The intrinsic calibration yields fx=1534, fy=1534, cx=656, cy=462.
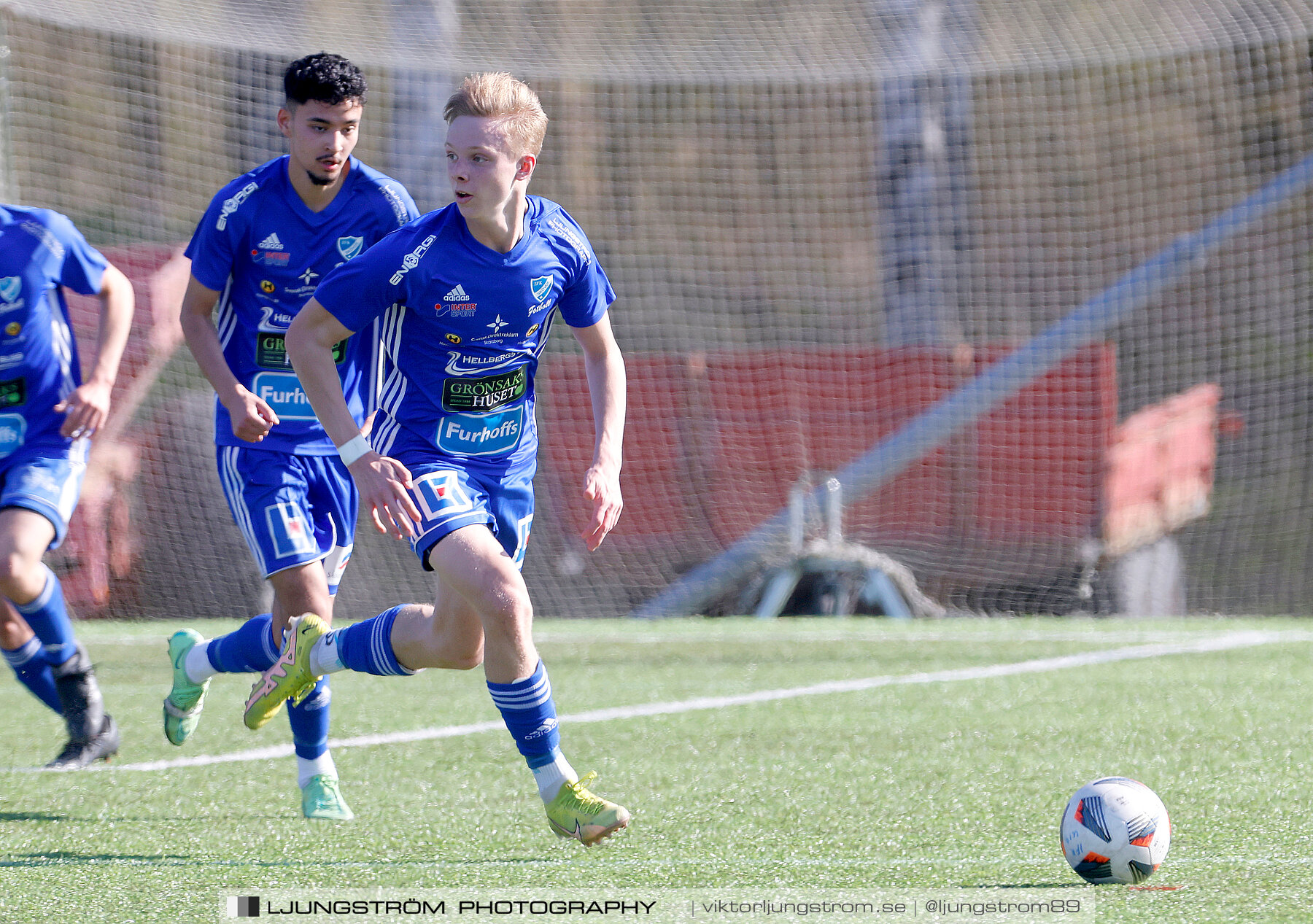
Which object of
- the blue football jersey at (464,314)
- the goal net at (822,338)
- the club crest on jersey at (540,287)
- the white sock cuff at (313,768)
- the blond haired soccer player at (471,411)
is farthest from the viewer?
the goal net at (822,338)

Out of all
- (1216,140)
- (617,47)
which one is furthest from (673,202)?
(1216,140)

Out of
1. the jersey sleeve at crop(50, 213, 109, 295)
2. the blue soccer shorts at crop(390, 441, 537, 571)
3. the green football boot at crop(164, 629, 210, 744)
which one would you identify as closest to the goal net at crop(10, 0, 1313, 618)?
the jersey sleeve at crop(50, 213, 109, 295)

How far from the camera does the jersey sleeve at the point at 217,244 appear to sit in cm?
409

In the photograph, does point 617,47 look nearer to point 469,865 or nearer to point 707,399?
point 707,399

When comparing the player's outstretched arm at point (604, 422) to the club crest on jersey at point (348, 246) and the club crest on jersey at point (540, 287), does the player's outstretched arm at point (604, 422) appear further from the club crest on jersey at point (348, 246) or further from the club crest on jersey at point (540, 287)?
the club crest on jersey at point (348, 246)

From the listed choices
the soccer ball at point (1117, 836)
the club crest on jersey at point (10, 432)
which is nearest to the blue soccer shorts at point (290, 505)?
the club crest on jersey at point (10, 432)

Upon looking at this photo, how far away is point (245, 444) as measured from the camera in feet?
13.6

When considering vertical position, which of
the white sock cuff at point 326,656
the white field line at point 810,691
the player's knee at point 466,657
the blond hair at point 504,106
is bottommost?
the white field line at point 810,691

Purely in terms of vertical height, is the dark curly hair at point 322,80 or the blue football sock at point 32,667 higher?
the dark curly hair at point 322,80

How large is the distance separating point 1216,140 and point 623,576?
22.0 feet

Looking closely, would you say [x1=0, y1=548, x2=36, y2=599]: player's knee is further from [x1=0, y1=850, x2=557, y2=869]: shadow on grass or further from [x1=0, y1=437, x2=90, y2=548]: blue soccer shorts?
[x1=0, y1=850, x2=557, y2=869]: shadow on grass

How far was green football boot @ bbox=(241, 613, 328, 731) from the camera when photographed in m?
3.73

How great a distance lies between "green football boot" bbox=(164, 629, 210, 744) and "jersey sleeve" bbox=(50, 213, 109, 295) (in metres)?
1.12

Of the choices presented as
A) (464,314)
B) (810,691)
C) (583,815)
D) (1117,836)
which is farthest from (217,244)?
(810,691)
